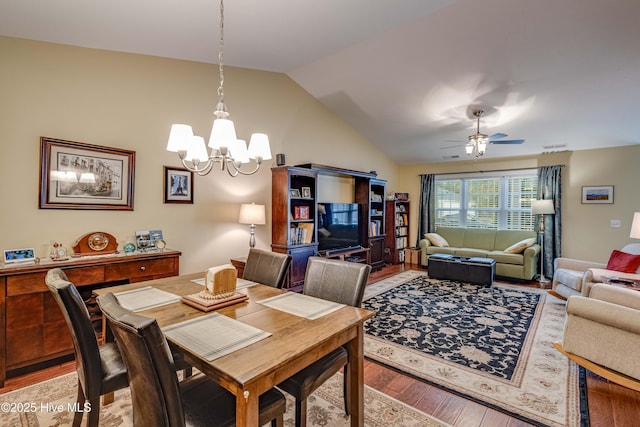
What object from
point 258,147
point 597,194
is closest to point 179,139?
point 258,147

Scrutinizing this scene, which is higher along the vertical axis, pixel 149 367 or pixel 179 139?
pixel 179 139

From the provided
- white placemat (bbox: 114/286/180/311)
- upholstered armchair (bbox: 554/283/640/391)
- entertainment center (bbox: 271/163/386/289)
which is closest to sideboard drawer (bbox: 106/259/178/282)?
white placemat (bbox: 114/286/180/311)

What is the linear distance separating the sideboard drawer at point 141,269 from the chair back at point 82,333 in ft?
4.06

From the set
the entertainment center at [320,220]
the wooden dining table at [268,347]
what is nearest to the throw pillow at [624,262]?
the entertainment center at [320,220]

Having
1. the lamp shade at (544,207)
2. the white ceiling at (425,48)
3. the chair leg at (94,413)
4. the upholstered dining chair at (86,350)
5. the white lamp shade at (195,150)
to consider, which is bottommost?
the chair leg at (94,413)

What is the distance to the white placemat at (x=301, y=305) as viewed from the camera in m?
1.61

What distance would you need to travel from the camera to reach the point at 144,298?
1.79 metres

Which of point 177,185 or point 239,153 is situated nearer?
point 239,153

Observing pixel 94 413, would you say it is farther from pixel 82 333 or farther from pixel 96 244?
pixel 96 244

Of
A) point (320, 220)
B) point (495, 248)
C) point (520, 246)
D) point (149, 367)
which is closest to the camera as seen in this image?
point (149, 367)

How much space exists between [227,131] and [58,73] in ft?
6.85

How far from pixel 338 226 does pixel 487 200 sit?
11.5ft

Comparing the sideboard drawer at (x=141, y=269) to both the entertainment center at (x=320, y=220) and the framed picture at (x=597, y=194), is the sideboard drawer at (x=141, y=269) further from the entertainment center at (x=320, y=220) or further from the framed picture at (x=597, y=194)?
the framed picture at (x=597, y=194)

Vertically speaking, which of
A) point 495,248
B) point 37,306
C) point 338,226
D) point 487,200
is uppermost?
point 487,200
